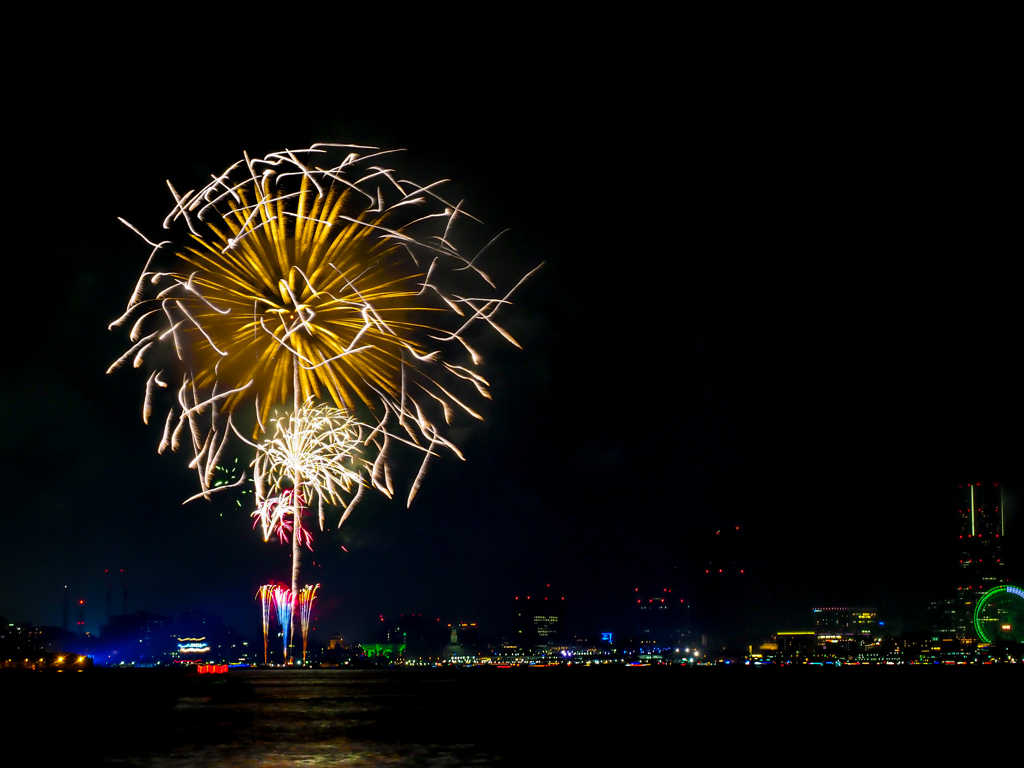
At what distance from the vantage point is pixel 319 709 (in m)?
55.3

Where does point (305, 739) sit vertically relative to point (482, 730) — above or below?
above

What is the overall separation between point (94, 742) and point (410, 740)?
460 inches

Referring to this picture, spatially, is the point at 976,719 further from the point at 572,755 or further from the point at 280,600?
the point at 280,600

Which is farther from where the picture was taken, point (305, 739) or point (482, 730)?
point (482, 730)

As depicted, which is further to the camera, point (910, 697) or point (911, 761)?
point (910, 697)

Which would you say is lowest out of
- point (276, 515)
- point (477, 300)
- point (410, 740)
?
point (410, 740)

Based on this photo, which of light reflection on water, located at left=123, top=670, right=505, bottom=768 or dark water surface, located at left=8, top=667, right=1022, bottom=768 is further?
dark water surface, located at left=8, top=667, right=1022, bottom=768

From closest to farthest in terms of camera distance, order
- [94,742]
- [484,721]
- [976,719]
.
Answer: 1. [94,742]
2. [484,721]
3. [976,719]

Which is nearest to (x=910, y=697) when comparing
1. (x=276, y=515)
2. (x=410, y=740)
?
(x=410, y=740)

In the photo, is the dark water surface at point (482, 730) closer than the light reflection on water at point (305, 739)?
No

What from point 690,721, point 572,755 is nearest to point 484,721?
point 690,721

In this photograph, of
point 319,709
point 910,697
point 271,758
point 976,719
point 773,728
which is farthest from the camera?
point 910,697

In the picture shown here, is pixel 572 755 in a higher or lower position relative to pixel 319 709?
higher

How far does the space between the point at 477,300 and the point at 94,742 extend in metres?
21.9
